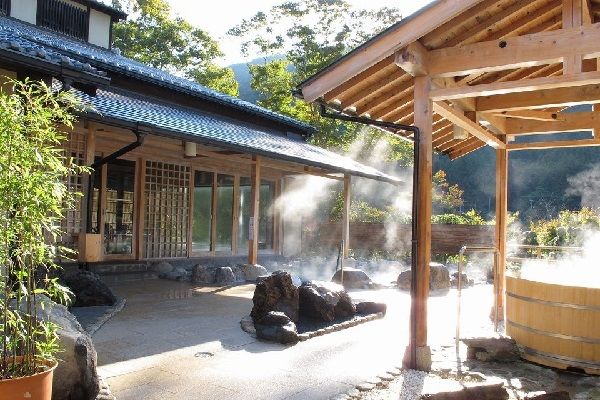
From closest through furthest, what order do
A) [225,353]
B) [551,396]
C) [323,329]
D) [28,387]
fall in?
1. [28,387]
2. [551,396]
3. [225,353]
4. [323,329]

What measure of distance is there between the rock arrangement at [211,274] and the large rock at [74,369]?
6.99 metres

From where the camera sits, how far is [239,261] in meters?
14.6

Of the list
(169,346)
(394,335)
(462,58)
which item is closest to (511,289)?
(394,335)

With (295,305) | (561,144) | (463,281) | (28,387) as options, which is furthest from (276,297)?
(463,281)

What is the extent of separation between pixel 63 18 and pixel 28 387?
1452cm

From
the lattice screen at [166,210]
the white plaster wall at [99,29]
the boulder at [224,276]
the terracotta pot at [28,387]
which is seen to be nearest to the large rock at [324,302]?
the boulder at [224,276]

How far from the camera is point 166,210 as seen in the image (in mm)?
12852

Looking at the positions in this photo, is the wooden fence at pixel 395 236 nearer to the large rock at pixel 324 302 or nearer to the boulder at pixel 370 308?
the boulder at pixel 370 308

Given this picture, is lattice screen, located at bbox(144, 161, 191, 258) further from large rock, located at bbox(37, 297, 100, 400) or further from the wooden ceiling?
large rock, located at bbox(37, 297, 100, 400)

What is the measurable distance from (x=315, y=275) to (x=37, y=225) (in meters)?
10.9

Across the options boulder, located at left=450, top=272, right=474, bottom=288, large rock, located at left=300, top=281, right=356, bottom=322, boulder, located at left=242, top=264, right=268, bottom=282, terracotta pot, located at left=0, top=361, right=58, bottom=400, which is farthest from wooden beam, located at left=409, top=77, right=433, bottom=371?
boulder, located at left=450, top=272, right=474, bottom=288

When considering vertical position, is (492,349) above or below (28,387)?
below

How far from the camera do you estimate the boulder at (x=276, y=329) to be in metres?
5.89

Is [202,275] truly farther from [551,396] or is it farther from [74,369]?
[551,396]
